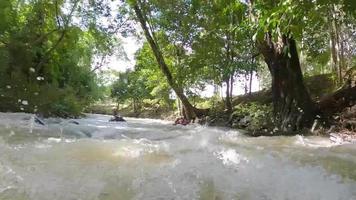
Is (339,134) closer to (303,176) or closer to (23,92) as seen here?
(303,176)

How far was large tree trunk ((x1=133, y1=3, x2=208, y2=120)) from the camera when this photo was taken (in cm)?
1584

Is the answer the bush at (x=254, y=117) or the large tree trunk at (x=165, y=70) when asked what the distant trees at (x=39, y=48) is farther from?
the bush at (x=254, y=117)

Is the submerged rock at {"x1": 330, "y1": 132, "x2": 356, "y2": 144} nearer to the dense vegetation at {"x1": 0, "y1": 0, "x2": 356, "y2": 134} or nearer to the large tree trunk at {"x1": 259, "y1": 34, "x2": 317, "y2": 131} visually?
the large tree trunk at {"x1": 259, "y1": 34, "x2": 317, "y2": 131}

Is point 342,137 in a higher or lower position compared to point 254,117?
lower

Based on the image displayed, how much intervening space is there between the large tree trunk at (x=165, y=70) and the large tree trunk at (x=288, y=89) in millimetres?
7000

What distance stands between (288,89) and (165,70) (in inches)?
304

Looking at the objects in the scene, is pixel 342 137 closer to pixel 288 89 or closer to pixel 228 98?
pixel 288 89

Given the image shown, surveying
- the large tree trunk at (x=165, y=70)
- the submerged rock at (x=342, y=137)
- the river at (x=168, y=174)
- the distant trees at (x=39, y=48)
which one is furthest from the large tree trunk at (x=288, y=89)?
the distant trees at (x=39, y=48)

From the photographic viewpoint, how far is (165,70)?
16281mm

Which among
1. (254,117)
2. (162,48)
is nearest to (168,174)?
(254,117)

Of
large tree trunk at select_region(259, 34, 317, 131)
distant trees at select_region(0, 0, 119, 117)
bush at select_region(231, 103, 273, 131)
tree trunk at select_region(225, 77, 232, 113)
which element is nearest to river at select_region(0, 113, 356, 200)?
large tree trunk at select_region(259, 34, 317, 131)

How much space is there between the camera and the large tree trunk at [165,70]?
624 inches

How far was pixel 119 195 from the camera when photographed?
2953 mm

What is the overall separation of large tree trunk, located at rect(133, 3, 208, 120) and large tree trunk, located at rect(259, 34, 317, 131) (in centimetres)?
700
